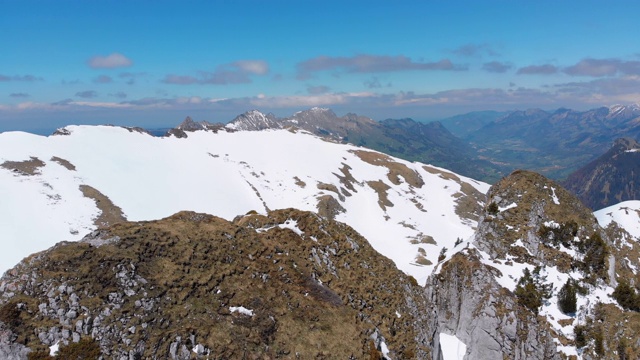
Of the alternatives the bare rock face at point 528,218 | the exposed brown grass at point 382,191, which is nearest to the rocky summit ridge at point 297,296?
the bare rock face at point 528,218

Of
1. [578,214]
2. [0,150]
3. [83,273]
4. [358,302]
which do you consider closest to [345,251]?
[358,302]

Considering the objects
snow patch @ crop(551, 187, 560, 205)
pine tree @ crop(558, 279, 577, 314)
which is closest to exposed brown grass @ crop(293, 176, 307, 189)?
snow patch @ crop(551, 187, 560, 205)

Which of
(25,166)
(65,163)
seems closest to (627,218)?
(65,163)

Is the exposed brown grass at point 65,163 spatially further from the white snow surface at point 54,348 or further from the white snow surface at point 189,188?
the white snow surface at point 54,348

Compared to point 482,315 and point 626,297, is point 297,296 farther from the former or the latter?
point 626,297

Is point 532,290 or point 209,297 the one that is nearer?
point 209,297
